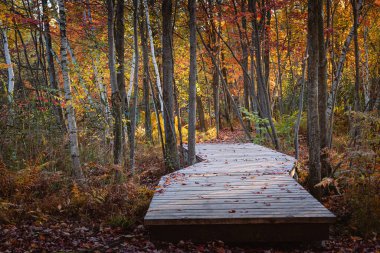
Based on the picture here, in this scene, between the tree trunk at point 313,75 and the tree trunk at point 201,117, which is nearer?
the tree trunk at point 313,75

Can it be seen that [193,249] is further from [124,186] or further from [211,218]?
[124,186]

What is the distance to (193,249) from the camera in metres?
4.16

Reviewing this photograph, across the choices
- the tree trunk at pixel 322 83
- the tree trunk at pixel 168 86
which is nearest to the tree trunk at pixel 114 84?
the tree trunk at pixel 168 86

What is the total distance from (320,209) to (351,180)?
1.36 meters

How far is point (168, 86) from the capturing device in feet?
30.3

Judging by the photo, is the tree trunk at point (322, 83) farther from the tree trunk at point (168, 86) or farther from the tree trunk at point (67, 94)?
the tree trunk at point (67, 94)

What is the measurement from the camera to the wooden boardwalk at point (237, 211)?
4.17 m

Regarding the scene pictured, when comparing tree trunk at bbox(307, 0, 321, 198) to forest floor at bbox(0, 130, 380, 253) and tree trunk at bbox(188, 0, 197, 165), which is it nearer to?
forest floor at bbox(0, 130, 380, 253)

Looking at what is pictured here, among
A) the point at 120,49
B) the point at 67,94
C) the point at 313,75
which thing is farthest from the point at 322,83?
the point at 120,49

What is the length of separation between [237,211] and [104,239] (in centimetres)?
189

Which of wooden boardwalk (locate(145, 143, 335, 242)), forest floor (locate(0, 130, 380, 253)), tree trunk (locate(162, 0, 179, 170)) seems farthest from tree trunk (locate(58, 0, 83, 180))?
tree trunk (locate(162, 0, 179, 170))

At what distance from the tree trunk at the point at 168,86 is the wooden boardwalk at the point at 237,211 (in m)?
3.41

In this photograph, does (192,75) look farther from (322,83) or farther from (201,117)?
(201,117)

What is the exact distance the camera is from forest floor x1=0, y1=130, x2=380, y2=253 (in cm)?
413
